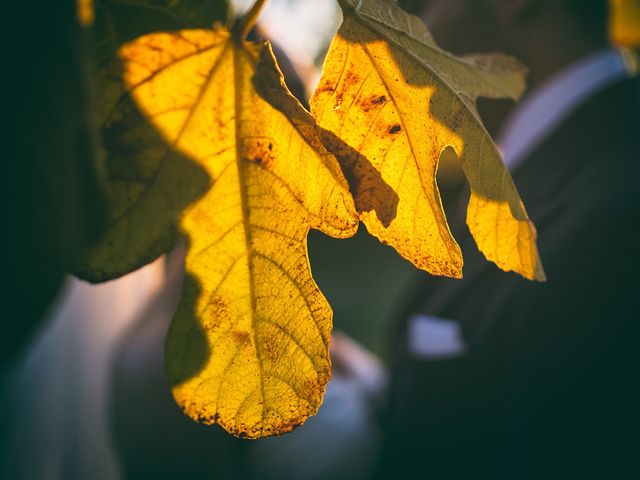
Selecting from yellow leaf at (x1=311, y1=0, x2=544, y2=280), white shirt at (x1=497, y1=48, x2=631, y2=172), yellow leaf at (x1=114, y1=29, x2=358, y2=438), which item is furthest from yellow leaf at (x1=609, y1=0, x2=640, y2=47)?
yellow leaf at (x1=114, y1=29, x2=358, y2=438)

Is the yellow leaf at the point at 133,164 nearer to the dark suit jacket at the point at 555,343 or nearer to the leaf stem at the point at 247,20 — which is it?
the leaf stem at the point at 247,20

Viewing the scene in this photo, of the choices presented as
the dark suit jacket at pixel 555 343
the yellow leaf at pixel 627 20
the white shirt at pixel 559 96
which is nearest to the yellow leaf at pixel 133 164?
the dark suit jacket at pixel 555 343

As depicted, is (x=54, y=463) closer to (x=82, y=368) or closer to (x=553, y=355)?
(x=82, y=368)

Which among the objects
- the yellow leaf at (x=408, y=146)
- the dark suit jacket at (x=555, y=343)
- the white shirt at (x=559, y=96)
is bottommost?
the dark suit jacket at (x=555, y=343)

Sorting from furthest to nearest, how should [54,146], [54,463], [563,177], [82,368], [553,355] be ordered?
[82,368] < [54,463] < [563,177] < [553,355] < [54,146]

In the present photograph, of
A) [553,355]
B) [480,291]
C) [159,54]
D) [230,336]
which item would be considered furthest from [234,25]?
[480,291]

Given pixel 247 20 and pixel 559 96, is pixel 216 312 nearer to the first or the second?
pixel 247 20

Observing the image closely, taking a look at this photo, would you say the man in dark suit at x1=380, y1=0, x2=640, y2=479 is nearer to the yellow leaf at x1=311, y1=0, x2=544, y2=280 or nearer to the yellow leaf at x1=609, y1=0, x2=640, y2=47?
the yellow leaf at x1=609, y1=0, x2=640, y2=47
